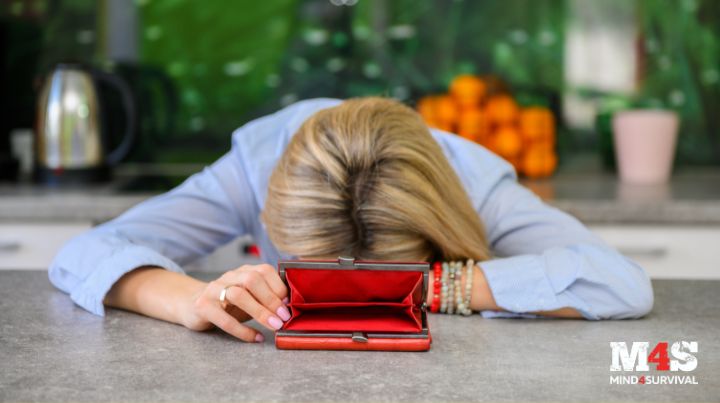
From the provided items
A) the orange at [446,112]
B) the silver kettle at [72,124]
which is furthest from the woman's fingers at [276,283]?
the orange at [446,112]

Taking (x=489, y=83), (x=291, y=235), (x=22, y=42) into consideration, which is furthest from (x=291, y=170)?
(x=22, y=42)

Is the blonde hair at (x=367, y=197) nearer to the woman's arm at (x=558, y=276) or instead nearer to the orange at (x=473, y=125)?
the woman's arm at (x=558, y=276)

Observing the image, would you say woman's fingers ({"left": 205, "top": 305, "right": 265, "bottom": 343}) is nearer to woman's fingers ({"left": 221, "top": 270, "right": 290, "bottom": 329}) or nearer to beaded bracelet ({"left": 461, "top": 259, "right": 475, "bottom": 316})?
woman's fingers ({"left": 221, "top": 270, "right": 290, "bottom": 329})

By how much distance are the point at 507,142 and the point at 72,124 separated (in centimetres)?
122

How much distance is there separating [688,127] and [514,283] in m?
1.88

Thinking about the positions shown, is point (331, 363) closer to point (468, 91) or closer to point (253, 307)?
point (253, 307)

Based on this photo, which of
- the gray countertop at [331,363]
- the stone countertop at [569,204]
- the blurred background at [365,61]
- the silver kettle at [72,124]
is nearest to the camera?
the gray countertop at [331,363]

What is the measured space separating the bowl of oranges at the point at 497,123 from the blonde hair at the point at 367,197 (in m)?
1.32

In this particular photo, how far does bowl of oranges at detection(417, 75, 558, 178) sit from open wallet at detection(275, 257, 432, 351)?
63.0 inches

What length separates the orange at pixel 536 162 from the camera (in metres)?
2.63

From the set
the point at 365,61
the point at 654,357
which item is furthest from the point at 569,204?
the point at 654,357

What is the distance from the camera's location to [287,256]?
4.17ft

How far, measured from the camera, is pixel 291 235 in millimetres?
1228

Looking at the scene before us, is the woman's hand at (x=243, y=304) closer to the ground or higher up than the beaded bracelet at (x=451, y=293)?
higher up
